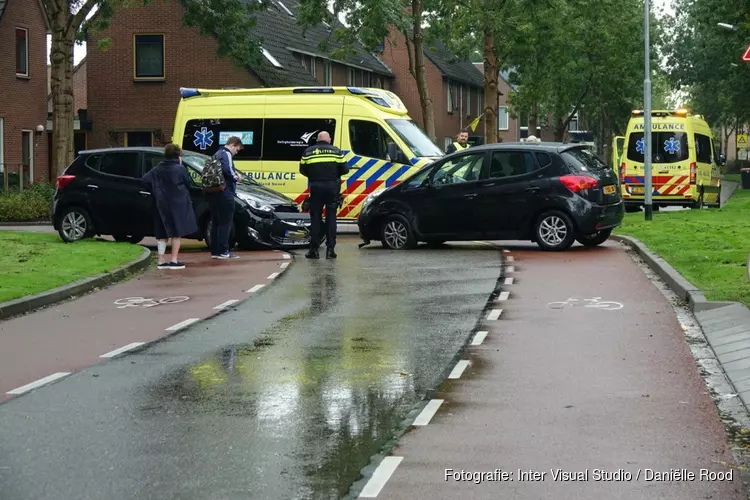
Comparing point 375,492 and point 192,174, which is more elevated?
point 192,174

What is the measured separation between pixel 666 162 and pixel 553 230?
51.6 ft

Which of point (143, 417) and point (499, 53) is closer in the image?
point (143, 417)

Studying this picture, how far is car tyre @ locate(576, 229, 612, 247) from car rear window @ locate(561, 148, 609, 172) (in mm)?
1009

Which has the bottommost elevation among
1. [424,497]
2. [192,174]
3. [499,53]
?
[424,497]

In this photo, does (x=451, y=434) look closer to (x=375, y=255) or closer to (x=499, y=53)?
(x=375, y=255)

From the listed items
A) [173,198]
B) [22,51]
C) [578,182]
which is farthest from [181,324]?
[22,51]

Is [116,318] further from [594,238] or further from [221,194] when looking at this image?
[594,238]

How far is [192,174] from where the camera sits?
2105cm

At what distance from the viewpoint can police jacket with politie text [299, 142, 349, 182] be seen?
19.1 meters

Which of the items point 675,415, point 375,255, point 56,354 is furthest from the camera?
point 375,255

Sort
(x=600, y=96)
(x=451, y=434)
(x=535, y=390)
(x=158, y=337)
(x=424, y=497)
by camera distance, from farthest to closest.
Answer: (x=600, y=96) → (x=158, y=337) → (x=535, y=390) → (x=451, y=434) → (x=424, y=497)

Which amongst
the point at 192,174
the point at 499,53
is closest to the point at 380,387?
the point at 192,174

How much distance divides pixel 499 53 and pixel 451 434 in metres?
31.2

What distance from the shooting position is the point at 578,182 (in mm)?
19203
